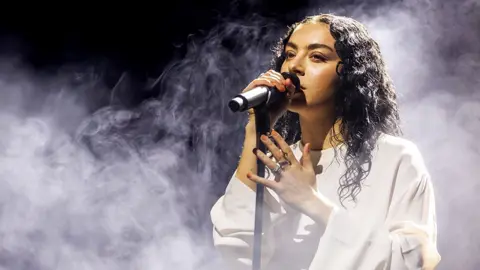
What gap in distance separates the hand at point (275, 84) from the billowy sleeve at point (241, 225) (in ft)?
0.80

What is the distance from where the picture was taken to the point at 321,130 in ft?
6.57

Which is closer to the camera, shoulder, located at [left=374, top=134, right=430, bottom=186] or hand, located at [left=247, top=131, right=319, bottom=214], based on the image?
hand, located at [left=247, top=131, right=319, bottom=214]

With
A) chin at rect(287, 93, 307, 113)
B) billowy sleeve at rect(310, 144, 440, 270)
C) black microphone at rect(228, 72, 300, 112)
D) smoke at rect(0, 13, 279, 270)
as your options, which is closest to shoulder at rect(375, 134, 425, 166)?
billowy sleeve at rect(310, 144, 440, 270)

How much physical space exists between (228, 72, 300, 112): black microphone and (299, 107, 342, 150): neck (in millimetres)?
273

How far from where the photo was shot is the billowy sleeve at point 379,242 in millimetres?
1635

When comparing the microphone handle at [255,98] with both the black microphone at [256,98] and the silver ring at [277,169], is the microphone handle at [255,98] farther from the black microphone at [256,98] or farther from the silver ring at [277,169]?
the silver ring at [277,169]

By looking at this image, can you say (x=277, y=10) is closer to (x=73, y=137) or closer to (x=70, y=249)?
(x=73, y=137)

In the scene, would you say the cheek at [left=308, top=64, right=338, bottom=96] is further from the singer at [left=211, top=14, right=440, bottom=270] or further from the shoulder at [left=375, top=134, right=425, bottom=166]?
the shoulder at [left=375, top=134, right=425, bottom=166]

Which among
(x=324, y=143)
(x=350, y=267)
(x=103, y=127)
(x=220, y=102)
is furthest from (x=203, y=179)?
(x=350, y=267)

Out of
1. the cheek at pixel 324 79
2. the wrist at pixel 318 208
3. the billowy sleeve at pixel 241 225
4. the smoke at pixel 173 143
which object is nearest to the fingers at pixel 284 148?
the wrist at pixel 318 208

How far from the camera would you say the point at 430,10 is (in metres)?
2.49

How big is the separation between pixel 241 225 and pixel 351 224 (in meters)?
0.32

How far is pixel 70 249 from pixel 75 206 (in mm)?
177

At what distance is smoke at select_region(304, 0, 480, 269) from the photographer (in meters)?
2.43
